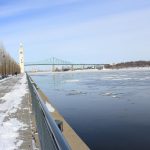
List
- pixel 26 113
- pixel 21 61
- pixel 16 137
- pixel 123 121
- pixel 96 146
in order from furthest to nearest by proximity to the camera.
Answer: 1. pixel 21 61
2. pixel 123 121
3. pixel 26 113
4. pixel 96 146
5. pixel 16 137

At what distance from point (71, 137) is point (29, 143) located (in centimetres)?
217

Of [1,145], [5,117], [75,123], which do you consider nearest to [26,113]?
[5,117]

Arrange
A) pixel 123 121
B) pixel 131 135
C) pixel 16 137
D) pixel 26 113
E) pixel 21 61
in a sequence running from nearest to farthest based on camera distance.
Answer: pixel 16 137 → pixel 131 135 → pixel 26 113 → pixel 123 121 → pixel 21 61

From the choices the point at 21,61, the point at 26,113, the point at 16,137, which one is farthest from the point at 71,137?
the point at 21,61

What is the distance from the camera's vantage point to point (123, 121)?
1412 centimetres

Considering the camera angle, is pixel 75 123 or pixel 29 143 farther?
pixel 75 123

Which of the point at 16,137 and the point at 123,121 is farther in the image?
the point at 123,121

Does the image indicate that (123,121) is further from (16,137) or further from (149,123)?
(16,137)

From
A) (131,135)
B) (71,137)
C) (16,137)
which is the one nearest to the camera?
(16,137)

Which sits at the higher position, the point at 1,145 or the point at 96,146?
the point at 1,145

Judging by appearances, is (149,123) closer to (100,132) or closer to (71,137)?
(100,132)

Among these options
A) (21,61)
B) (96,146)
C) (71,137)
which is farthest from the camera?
(21,61)

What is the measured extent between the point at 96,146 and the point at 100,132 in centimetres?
155

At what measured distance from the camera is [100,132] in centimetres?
1234
